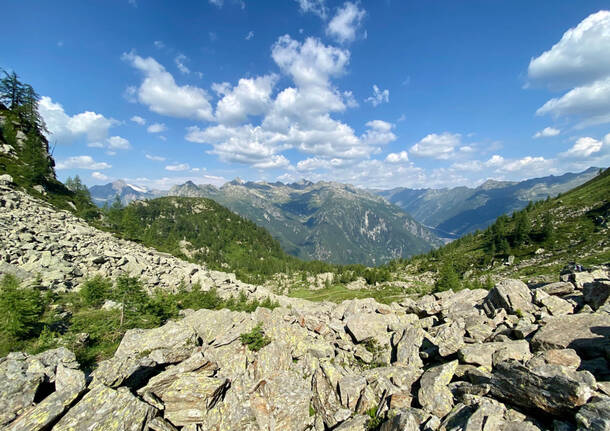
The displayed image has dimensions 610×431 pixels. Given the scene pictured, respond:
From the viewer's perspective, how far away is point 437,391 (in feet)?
44.2

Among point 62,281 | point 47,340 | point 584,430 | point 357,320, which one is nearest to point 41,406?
point 47,340

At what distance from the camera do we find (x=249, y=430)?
49.4ft

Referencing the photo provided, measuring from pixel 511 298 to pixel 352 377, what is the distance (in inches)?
719

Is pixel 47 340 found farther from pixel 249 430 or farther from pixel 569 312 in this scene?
pixel 569 312

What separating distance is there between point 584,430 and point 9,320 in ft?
129

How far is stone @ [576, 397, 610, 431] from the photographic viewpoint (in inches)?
306

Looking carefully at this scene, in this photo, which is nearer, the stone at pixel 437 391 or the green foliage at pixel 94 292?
the stone at pixel 437 391

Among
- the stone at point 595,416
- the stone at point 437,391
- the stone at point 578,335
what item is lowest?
the stone at point 437,391

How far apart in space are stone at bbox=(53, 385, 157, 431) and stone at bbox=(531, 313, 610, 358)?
945 inches

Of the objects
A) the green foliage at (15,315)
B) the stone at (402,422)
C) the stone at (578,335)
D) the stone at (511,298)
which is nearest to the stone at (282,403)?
the stone at (402,422)

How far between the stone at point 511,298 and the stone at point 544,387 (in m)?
13.4

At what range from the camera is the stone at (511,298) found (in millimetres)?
22000

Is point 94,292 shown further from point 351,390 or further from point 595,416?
point 595,416

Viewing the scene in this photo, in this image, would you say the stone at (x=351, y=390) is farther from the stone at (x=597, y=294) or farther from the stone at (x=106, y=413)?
the stone at (x=597, y=294)
